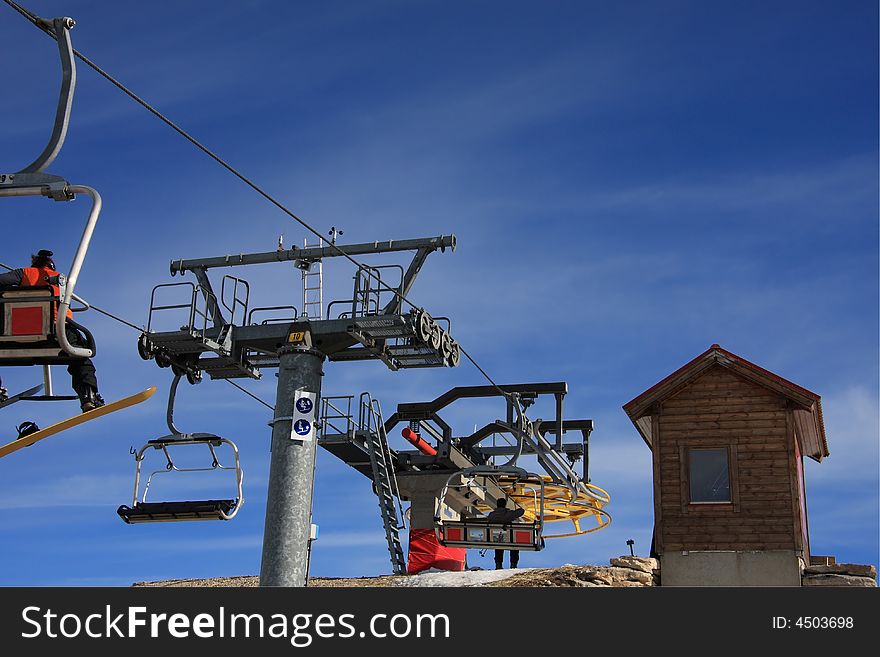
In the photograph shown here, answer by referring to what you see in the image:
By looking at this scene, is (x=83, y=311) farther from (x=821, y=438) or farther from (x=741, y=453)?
(x=821, y=438)

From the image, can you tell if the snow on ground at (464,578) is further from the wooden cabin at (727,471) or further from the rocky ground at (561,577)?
the wooden cabin at (727,471)

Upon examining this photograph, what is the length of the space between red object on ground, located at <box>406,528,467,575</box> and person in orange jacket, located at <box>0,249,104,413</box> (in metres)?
17.5

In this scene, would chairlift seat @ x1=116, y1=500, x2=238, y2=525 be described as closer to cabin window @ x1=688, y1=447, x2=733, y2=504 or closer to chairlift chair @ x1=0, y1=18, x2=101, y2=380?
chairlift chair @ x1=0, y1=18, x2=101, y2=380

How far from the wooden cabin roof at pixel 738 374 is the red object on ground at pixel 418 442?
805 cm

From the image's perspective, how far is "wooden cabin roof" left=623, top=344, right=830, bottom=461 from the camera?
2381 centimetres

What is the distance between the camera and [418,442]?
31.9m

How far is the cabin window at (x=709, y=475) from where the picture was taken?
2361cm
